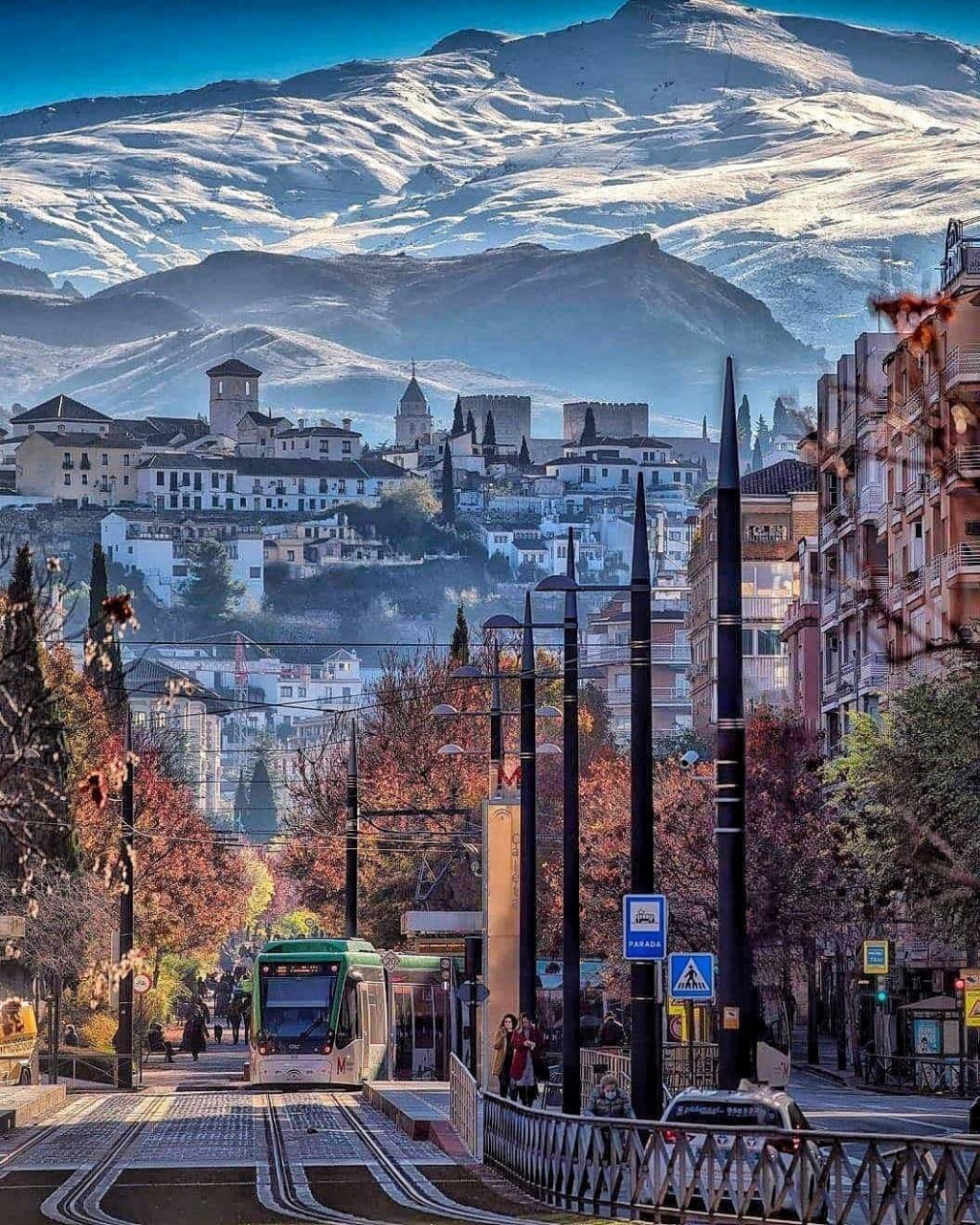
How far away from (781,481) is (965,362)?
84937mm

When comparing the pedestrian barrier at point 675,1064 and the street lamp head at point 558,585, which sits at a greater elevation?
the street lamp head at point 558,585

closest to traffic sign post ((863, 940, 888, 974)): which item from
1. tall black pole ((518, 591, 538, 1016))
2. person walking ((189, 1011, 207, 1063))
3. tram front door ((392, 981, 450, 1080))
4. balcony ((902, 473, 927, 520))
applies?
tram front door ((392, 981, 450, 1080))

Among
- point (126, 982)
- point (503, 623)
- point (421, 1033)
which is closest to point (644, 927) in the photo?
point (503, 623)

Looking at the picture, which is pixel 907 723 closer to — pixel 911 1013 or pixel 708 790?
pixel 911 1013

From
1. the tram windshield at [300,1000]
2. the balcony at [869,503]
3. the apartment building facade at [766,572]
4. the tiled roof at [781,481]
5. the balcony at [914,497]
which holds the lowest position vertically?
Answer: the tram windshield at [300,1000]

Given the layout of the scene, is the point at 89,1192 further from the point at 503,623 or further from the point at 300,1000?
the point at 300,1000

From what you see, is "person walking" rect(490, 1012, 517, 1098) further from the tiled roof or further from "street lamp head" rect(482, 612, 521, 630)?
the tiled roof

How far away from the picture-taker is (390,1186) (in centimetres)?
3509

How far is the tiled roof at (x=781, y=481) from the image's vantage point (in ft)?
539

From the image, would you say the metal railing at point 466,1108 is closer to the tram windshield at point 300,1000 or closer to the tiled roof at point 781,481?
the tram windshield at point 300,1000

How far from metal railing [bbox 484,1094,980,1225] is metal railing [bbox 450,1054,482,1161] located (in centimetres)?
588

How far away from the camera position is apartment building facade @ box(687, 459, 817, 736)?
539ft

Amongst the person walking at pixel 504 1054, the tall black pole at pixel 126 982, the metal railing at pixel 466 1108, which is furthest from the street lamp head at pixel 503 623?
the tall black pole at pixel 126 982

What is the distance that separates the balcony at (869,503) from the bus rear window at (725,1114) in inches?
2908
